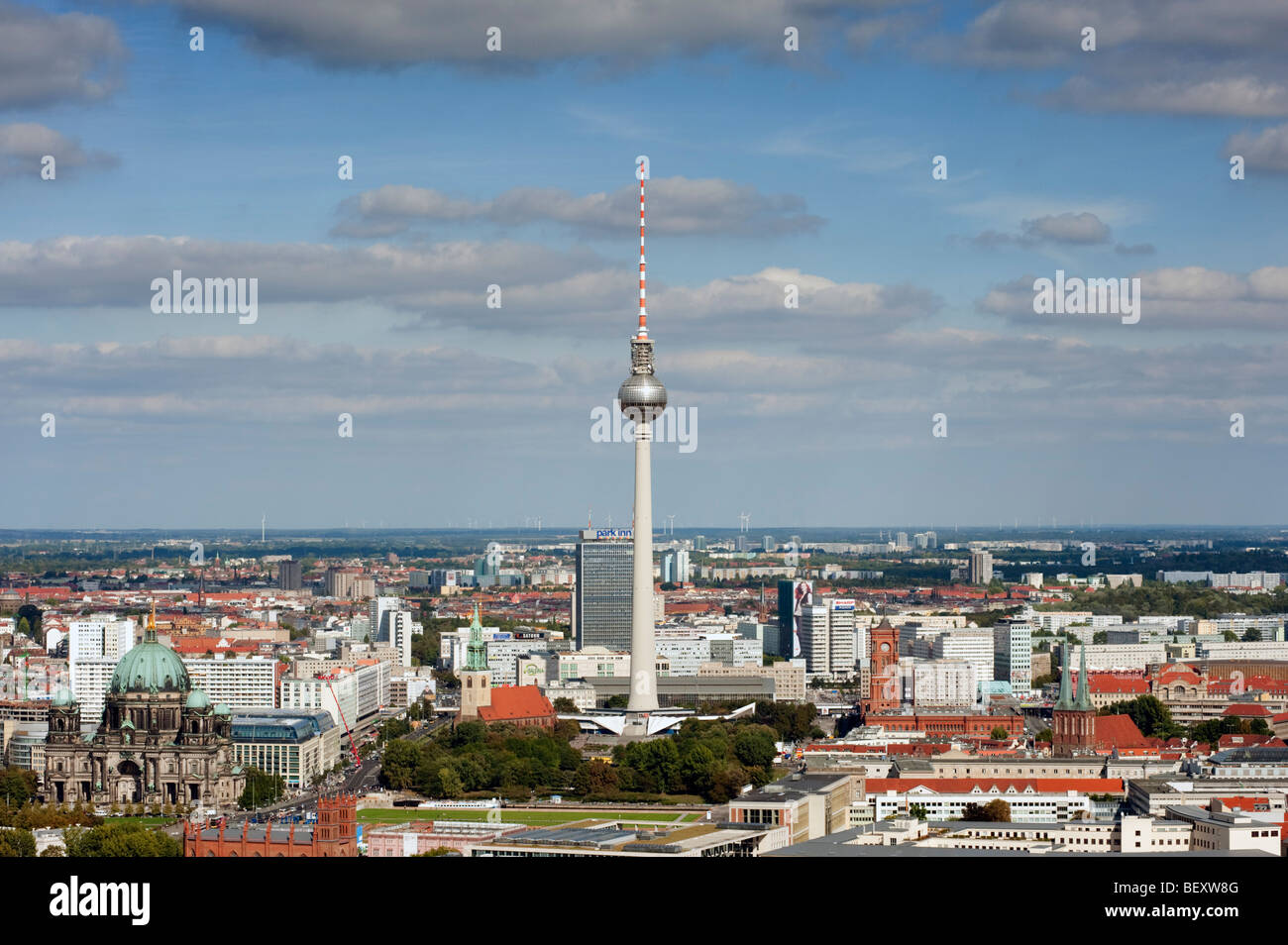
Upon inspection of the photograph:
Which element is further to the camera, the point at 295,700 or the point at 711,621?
the point at 711,621

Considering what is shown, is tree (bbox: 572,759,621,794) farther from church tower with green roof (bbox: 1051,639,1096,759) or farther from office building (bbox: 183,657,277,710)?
office building (bbox: 183,657,277,710)

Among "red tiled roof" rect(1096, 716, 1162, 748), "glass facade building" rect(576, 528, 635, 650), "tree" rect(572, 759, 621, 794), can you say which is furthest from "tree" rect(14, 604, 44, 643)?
"red tiled roof" rect(1096, 716, 1162, 748)

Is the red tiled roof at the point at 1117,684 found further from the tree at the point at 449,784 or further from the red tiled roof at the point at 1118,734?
the tree at the point at 449,784

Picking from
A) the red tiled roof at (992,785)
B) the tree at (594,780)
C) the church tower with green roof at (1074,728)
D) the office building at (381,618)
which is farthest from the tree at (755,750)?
the office building at (381,618)

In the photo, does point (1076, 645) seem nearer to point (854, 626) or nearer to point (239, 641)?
point (854, 626)
